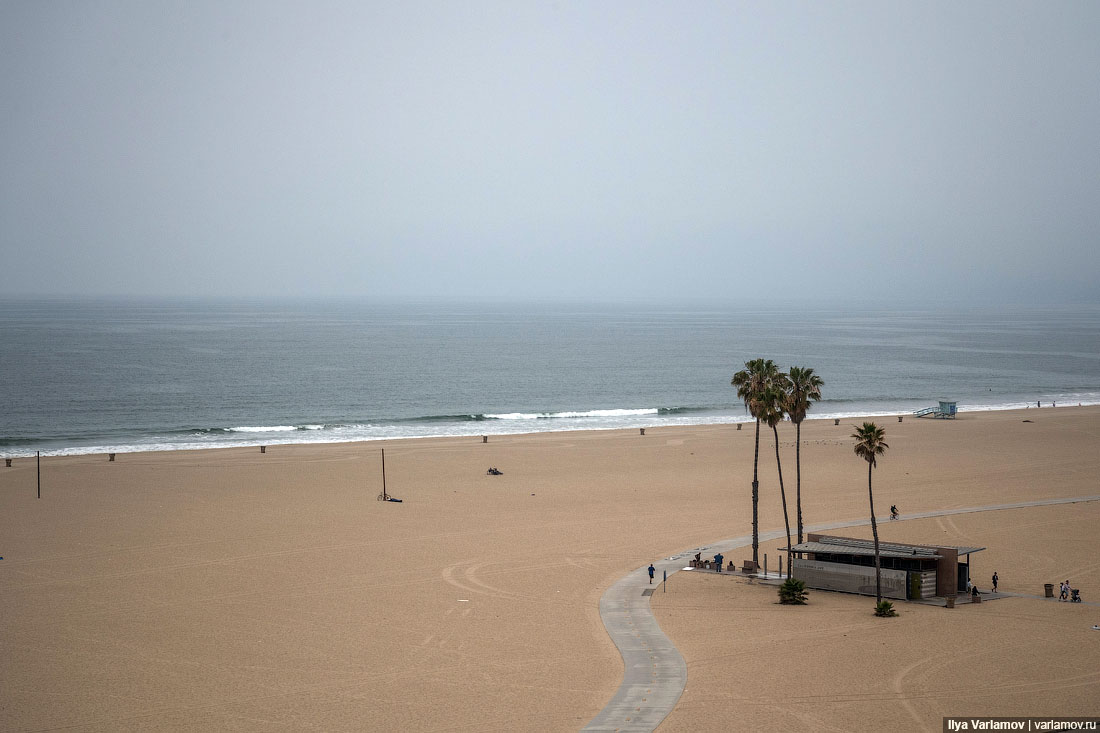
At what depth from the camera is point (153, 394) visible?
96500 millimetres

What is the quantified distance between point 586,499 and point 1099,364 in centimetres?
12591

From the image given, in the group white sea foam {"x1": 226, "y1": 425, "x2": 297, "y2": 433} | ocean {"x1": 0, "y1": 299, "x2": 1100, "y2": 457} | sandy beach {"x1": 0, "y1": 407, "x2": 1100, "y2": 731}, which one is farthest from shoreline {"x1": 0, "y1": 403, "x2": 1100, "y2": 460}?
sandy beach {"x1": 0, "y1": 407, "x2": 1100, "y2": 731}

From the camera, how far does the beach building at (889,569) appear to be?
99.3 ft

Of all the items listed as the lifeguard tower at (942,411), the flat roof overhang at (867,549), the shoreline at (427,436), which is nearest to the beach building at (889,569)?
the flat roof overhang at (867,549)

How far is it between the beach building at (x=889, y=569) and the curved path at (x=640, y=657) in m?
5.15

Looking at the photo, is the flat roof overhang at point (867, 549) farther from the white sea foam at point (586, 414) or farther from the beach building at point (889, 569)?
the white sea foam at point (586, 414)

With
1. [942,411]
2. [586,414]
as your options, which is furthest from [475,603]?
[942,411]

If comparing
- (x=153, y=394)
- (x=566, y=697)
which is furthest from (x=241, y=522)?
(x=153, y=394)

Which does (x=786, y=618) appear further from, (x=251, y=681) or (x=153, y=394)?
(x=153, y=394)

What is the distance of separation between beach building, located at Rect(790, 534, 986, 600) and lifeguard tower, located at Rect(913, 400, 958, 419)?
56.9m

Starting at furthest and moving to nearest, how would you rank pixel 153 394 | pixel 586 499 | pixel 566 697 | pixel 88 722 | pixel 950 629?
pixel 153 394, pixel 586 499, pixel 950 629, pixel 566 697, pixel 88 722

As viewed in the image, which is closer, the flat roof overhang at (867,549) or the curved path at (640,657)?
the curved path at (640,657)

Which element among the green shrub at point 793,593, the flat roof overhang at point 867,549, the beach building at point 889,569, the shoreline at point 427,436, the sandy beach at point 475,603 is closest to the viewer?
the sandy beach at point 475,603

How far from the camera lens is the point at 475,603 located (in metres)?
29.9
